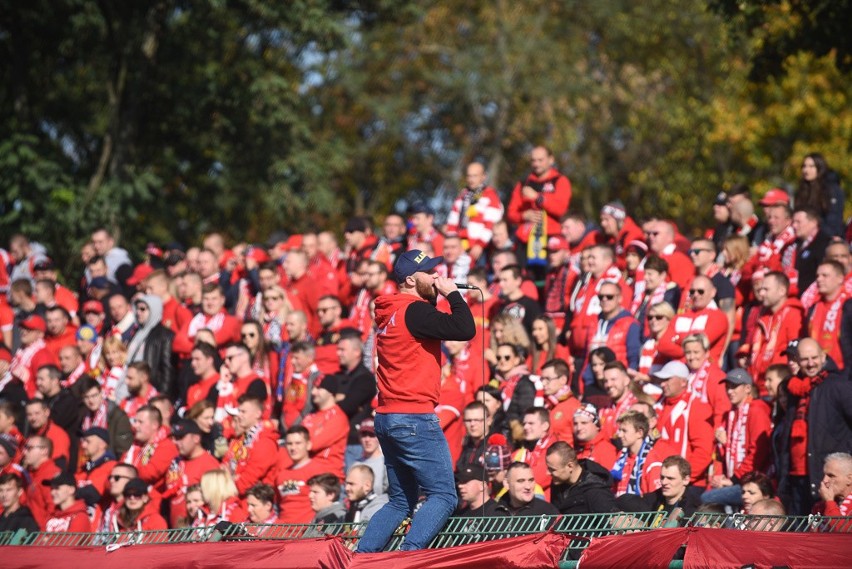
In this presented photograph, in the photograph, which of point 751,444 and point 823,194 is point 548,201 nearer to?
point 823,194

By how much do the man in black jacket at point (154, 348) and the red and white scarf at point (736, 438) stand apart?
676 cm

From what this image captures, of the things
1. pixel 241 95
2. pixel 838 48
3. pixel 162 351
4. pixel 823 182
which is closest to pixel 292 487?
pixel 162 351

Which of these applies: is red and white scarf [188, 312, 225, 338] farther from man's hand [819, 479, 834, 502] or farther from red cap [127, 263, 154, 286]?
man's hand [819, 479, 834, 502]

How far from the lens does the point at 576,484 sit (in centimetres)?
992

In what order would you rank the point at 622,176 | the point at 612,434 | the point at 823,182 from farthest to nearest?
the point at 622,176 < the point at 823,182 < the point at 612,434

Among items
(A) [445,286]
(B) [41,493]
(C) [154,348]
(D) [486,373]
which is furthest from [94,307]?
(A) [445,286]

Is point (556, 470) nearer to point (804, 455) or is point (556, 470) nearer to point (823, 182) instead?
point (804, 455)

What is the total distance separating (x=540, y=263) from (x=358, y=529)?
6557 millimetres

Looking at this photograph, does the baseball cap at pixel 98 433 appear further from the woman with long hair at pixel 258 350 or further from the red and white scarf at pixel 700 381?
the red and white scarf at pixel 700 381

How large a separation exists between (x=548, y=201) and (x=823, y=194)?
3.04 m

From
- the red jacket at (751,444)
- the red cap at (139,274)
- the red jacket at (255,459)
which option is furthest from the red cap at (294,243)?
the red jacket at (751,444)

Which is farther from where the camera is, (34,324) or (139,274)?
(139,274)

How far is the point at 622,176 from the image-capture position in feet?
123

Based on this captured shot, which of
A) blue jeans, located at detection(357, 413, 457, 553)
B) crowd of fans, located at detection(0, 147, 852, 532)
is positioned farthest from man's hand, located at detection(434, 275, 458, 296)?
blue jeans, located at detection(357, 413, 457, 553)
